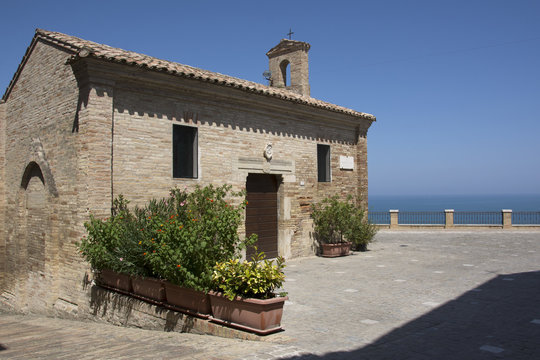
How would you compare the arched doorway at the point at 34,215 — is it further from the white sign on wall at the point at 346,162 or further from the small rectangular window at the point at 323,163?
the white sign on wall at the point at 346,162

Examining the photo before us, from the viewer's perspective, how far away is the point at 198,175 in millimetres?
11086

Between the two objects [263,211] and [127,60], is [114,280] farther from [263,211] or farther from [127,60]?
[263,211]

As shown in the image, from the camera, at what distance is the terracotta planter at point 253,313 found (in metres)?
5.66

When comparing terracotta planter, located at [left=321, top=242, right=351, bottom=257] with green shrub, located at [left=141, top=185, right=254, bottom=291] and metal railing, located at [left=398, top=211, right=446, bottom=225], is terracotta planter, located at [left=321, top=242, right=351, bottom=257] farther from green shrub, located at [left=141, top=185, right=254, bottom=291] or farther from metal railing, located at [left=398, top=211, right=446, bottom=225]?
metal railing, located at [left=398, top=211, right=446, bottom=225]

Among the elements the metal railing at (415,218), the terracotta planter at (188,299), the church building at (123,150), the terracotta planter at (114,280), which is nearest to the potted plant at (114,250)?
the terracotta planter at (114,280)

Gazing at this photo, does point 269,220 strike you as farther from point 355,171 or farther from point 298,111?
point 355,171

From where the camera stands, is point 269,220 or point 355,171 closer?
point 269,220

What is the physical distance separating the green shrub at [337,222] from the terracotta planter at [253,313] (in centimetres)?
855

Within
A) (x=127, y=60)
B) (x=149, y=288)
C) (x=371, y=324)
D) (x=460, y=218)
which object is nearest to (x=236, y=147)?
(x=127, y=60)

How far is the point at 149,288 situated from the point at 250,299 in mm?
2574

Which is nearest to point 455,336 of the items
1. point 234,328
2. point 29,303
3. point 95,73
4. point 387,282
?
point 234,328

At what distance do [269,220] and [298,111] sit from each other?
362 cm

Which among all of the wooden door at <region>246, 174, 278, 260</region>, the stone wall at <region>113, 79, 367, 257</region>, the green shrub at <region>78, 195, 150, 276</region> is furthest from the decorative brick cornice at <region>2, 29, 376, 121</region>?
the green shrub at <region>78, 195, 150, 276</region>

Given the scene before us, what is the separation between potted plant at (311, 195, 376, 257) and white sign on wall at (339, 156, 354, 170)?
128cm
